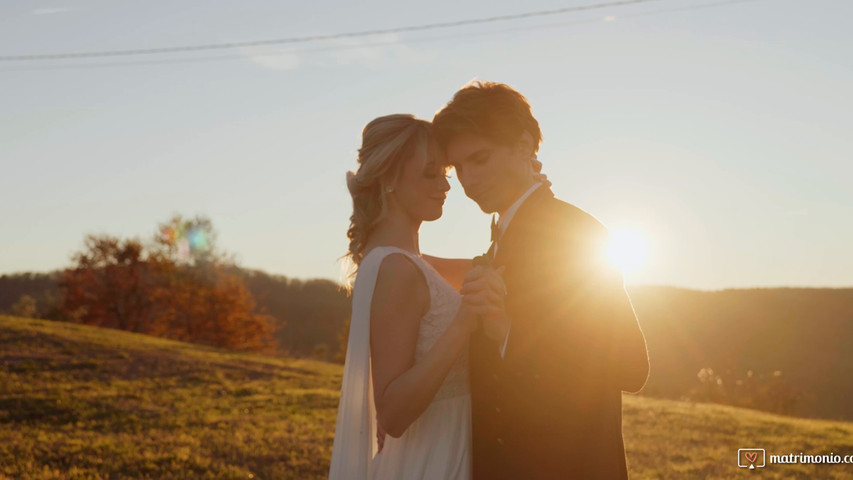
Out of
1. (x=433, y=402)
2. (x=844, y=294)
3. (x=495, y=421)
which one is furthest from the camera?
(x=844, y=294)

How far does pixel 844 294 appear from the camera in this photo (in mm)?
62344

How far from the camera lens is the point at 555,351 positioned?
3.16 metres

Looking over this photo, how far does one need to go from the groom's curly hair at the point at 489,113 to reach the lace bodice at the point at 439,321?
26.5 inches

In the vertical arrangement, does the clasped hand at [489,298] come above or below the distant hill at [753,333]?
below

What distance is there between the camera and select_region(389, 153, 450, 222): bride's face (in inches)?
156

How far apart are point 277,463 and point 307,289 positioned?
81815 mm

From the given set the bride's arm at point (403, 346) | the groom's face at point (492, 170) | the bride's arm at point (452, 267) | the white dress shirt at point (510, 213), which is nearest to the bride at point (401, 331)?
the bride's arm at point (403, 346)

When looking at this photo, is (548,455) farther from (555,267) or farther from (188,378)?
(188,378)

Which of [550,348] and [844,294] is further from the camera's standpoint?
[844,294]

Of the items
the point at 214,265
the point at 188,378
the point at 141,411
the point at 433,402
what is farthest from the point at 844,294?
the point at 433,402

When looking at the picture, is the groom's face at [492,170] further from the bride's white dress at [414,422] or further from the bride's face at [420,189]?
the bride's white dress at [414,422]

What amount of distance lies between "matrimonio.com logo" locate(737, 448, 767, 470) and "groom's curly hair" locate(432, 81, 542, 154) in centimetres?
1038

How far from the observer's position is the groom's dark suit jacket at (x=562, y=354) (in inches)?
125

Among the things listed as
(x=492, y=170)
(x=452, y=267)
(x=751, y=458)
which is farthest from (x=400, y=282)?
(x=751, y=458)
